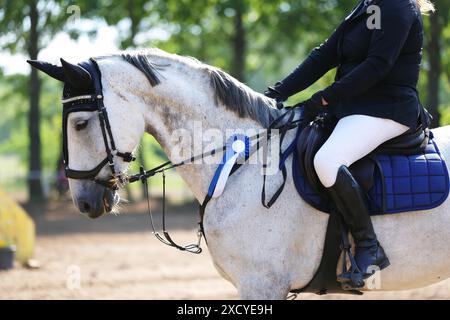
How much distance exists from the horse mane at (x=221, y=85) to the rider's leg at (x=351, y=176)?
1.79ft

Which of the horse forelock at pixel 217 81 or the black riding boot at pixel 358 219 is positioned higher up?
the horse forelock at pixel 217 81

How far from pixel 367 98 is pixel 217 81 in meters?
1.02

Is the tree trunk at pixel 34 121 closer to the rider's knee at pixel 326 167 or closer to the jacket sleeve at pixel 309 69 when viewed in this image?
the jacket sleeve at pixel 309 69

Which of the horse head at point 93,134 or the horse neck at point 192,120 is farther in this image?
the horse neck at point 192,120

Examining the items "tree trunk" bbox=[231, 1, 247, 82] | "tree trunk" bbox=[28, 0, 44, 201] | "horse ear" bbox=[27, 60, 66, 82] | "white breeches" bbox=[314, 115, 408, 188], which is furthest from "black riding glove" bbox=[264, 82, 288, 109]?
"tree trunk" bbox=[28, 0, 44, 201]

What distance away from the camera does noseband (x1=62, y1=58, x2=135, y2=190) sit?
13.1 ft

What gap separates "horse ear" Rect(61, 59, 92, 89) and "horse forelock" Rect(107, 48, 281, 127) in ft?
1.07

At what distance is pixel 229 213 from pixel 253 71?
873 inches

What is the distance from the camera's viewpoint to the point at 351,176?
3.96 m

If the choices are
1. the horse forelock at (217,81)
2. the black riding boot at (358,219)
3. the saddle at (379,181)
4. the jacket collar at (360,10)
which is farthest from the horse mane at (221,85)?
the jacket collar at (360,10)

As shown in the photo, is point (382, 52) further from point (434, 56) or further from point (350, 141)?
point (434, 56)

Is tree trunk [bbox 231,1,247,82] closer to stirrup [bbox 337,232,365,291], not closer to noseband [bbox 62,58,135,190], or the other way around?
noseband [bbox 62,58,135,190]

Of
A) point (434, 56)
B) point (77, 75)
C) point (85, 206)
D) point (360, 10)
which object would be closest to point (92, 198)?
point (85, 206)

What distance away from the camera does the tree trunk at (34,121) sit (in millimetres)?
20844
